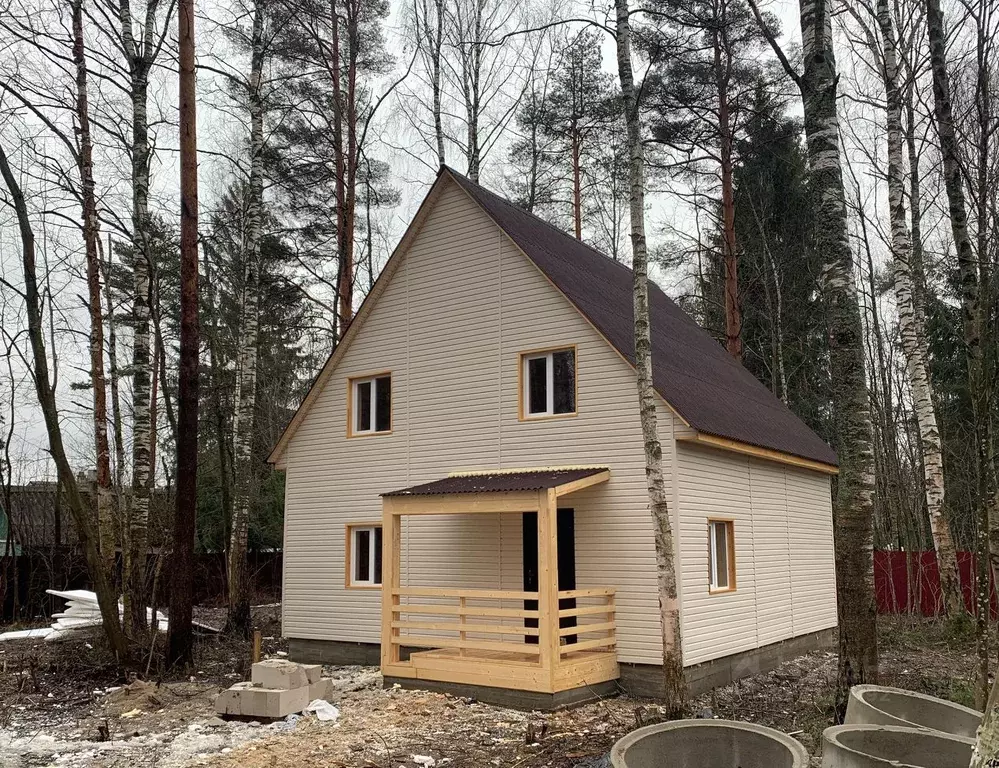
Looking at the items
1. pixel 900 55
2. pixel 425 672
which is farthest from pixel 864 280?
pixel 425 672

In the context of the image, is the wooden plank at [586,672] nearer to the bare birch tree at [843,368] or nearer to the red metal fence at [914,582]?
the bare birch tree at [843,368]

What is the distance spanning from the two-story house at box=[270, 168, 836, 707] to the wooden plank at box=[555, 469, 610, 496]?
25 millimetres

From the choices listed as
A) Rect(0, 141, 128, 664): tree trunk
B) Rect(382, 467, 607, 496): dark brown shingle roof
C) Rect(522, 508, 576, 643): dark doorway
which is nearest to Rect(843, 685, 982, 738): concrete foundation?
Rect(382, 467, 607, 496): dark brown shingle roof

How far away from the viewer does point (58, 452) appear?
11.8 metres

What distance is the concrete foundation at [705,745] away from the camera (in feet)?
19.2

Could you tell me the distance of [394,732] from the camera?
341 inches

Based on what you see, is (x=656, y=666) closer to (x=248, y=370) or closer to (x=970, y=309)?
(x=970, y=309)

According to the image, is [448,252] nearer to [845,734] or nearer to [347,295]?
[347,295]

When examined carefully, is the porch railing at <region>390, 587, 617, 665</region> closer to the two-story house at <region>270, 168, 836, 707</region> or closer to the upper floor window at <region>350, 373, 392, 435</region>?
the two-story house at <region>270, 168, 836, 707</region>

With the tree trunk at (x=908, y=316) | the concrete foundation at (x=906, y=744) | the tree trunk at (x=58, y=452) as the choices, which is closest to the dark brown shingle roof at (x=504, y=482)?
the tree trunk at (x=58, y=452)

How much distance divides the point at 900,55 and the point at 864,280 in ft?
41.1

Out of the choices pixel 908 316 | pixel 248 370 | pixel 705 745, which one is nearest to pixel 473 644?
pixel 705 745

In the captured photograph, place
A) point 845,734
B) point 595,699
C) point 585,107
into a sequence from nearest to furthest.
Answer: point 845,734, point 595,699, point 585,107

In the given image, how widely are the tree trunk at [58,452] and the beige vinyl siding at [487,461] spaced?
293 cm
